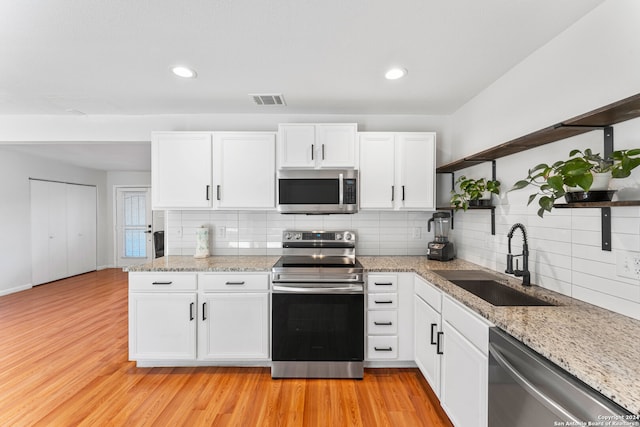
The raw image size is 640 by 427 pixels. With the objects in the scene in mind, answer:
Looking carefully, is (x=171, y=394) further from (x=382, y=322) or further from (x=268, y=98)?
(x=268, y=98)

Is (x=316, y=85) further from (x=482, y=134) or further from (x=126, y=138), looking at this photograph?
(x=126, y=138)

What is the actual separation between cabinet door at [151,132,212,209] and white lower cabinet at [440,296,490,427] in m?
2.24

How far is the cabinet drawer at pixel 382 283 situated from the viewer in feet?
7.71

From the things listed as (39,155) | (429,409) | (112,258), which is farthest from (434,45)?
(112,258)

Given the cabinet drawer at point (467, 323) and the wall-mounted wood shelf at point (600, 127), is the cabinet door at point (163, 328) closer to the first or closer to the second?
the cabinet drawer at point (467, 323)

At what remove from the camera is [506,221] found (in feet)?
6.81

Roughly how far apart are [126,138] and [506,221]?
3.67m

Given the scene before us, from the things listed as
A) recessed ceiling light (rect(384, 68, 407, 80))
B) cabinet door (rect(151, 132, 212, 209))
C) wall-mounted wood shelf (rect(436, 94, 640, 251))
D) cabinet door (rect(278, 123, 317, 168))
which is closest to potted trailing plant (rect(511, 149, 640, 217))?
wall-mounted wood shelf (rect(436, 94, 640, 251))

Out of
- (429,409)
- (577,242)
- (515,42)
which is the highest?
(515,42)

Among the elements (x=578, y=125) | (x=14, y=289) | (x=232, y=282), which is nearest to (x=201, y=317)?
(x=232, y=282)

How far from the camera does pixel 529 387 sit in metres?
1.03

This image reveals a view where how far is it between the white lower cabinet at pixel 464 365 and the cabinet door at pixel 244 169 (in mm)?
1775

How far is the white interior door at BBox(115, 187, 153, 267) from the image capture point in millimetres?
6609

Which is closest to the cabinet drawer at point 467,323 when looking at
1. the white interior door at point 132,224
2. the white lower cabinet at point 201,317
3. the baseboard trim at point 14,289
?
the white lower cabinet at point 201,317
